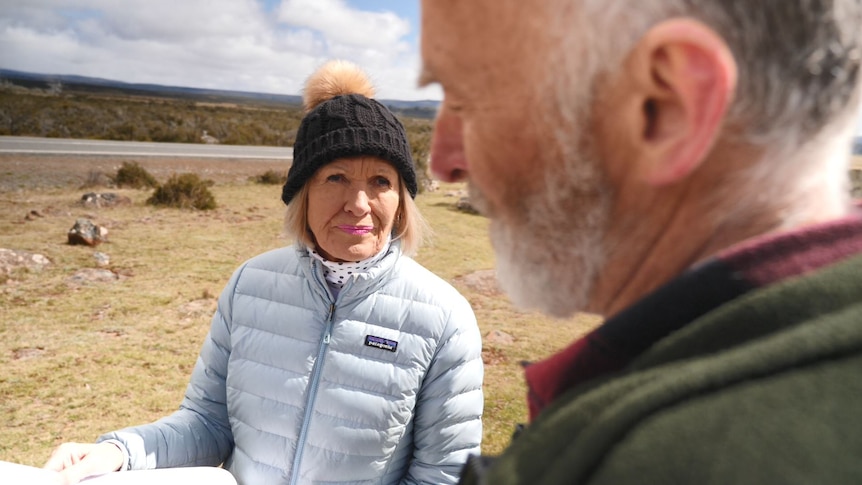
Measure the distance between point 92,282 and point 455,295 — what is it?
4792 millimetres

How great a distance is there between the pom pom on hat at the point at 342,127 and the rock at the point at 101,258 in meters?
4.68

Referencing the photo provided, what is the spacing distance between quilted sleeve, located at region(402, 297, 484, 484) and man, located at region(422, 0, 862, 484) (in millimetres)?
1212

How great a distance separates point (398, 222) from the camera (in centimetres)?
236

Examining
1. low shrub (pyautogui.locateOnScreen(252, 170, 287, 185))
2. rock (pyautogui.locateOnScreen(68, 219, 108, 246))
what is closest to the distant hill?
low shrub (pyautogui.locateOnScreen(252, 170, 287, 185))

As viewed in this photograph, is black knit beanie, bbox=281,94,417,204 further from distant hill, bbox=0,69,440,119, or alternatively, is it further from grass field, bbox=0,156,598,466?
distant hill, bbox=0,69,440,119

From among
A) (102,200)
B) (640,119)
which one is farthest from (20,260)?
(640,119)

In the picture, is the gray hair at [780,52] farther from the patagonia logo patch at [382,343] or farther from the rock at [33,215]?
the rock at [33,215]

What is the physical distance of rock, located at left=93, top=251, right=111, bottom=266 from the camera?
6011mm

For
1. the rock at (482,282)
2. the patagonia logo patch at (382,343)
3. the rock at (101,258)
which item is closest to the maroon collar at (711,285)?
the patagonia logo patch at (382,343)

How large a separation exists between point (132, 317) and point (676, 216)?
5133 millimetres

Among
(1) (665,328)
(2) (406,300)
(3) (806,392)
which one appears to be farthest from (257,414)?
(3) (806,392)

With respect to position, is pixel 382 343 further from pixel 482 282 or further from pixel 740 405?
pixel 482 282

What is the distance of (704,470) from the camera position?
1.50 feet

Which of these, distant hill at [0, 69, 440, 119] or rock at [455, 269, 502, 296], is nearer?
rock at [455, 269, 502, 296]
